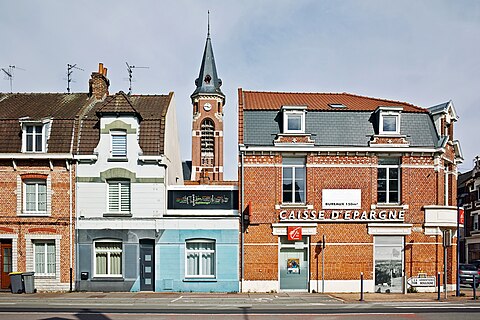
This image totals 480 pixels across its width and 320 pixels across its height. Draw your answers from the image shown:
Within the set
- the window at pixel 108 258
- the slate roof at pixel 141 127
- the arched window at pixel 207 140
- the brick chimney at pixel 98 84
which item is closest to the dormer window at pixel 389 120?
the slate roof at pixel 141 127

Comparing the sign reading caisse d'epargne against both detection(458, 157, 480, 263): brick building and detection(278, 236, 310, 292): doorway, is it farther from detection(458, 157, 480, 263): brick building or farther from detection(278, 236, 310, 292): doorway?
detection(458, 157, 480, 263): brick building

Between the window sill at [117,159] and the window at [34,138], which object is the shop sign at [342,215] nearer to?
the window sill at [117,159]

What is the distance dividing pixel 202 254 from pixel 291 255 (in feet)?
14.6

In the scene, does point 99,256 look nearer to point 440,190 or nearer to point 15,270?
point 15,270

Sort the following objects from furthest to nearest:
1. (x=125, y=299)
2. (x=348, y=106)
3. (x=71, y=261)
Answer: (x=348, y=106)
(x=71, y=261)
(x=125, y=299)

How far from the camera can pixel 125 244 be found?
25094 mm

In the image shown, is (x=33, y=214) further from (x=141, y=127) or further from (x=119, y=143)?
(x=141, y=127)

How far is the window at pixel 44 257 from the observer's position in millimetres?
25172

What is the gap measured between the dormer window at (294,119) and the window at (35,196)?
41.0ft

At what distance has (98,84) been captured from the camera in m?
29.3

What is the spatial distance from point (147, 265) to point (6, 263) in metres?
7.03

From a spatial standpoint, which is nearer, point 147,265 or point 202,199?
point 147,265

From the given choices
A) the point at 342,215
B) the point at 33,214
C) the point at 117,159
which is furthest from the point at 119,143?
the point at 342,215

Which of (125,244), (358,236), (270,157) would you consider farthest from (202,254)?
(358,236)
